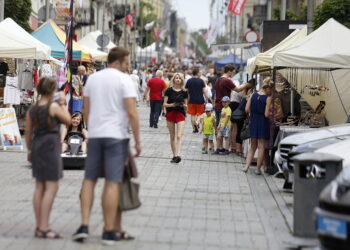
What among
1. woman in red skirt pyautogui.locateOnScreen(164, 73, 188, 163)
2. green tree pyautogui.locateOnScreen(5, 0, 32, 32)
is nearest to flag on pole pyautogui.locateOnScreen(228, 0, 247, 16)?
green tree pyautogui.locateOnScreen(5, 0, 32, 32)

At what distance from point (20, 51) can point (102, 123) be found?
11994 mm

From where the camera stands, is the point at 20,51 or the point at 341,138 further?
the point at 20,51

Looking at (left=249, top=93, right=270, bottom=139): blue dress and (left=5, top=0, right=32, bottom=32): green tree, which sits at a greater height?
(left=5, top=0, right=32, bottom=32): green tree

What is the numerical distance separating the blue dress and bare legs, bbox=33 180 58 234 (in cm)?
700

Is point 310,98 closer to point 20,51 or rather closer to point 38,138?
point 20,51

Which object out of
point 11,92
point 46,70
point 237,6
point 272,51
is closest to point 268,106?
point 272,51

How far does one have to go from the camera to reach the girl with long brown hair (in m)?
8.52

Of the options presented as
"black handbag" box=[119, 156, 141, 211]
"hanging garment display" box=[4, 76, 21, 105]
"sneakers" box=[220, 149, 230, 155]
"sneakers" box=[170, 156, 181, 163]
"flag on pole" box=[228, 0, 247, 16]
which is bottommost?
"sneakers" box=[220, 149, 230, 155]

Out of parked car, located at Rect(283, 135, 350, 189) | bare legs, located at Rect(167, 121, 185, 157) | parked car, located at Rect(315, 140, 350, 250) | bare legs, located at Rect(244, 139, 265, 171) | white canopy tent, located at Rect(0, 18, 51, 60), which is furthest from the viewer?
white canopy tent, located at Rect(0, 18, 51, 60)

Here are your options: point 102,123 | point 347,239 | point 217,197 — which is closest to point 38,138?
point 102,123

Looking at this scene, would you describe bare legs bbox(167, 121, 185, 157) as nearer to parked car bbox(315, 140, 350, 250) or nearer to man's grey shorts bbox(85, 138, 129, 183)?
man's grey shorts bbox(85, 138, 129, 183)

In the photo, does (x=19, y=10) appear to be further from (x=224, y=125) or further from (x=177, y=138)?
(x=177, y=138)

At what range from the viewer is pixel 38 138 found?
28.4 ft

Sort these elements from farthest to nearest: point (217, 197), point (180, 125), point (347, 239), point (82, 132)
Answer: point (180, 125)
point (82, 132)
point (217, 197)
point (347, 239)
